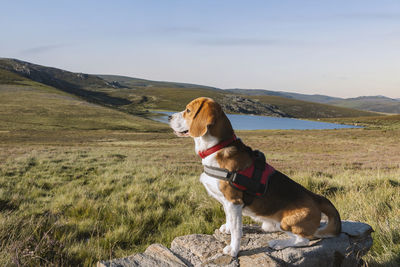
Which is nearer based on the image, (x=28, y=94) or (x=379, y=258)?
(x=379, y=258)

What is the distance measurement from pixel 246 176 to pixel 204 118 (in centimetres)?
88

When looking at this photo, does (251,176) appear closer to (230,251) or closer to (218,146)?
(218,146)

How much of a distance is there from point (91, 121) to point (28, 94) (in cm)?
4157

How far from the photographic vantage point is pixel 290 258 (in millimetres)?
3133

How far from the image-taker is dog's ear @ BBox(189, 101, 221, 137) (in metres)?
3.40

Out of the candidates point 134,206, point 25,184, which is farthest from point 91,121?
point 134,206

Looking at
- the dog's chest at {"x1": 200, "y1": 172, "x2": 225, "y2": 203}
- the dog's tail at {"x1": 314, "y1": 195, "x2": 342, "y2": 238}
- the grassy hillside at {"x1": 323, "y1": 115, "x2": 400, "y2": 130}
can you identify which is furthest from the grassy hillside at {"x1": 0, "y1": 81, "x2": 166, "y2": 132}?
the dog's tail at {"x1": 314, "y1": 195, "x2": 342, "y2": 238}

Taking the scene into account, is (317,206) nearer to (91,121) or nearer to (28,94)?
(91,121)

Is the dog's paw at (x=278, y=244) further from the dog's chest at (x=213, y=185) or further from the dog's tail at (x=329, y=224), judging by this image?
the dog's chest at (x=213, y=185)

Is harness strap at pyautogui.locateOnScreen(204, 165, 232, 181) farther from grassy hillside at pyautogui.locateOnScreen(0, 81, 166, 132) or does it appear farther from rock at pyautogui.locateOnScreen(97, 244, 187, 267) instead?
grassy hillside at pyautogui.locateOnScreen(0, 81, 166, 132)

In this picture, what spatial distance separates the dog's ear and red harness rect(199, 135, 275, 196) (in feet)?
0.89

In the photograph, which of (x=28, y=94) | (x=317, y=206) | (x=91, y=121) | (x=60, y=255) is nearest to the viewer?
(x=317, y=206)

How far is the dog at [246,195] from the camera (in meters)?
3.34

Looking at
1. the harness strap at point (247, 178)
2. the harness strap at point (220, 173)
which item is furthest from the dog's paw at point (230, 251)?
the harness strap at point (220, 173)
